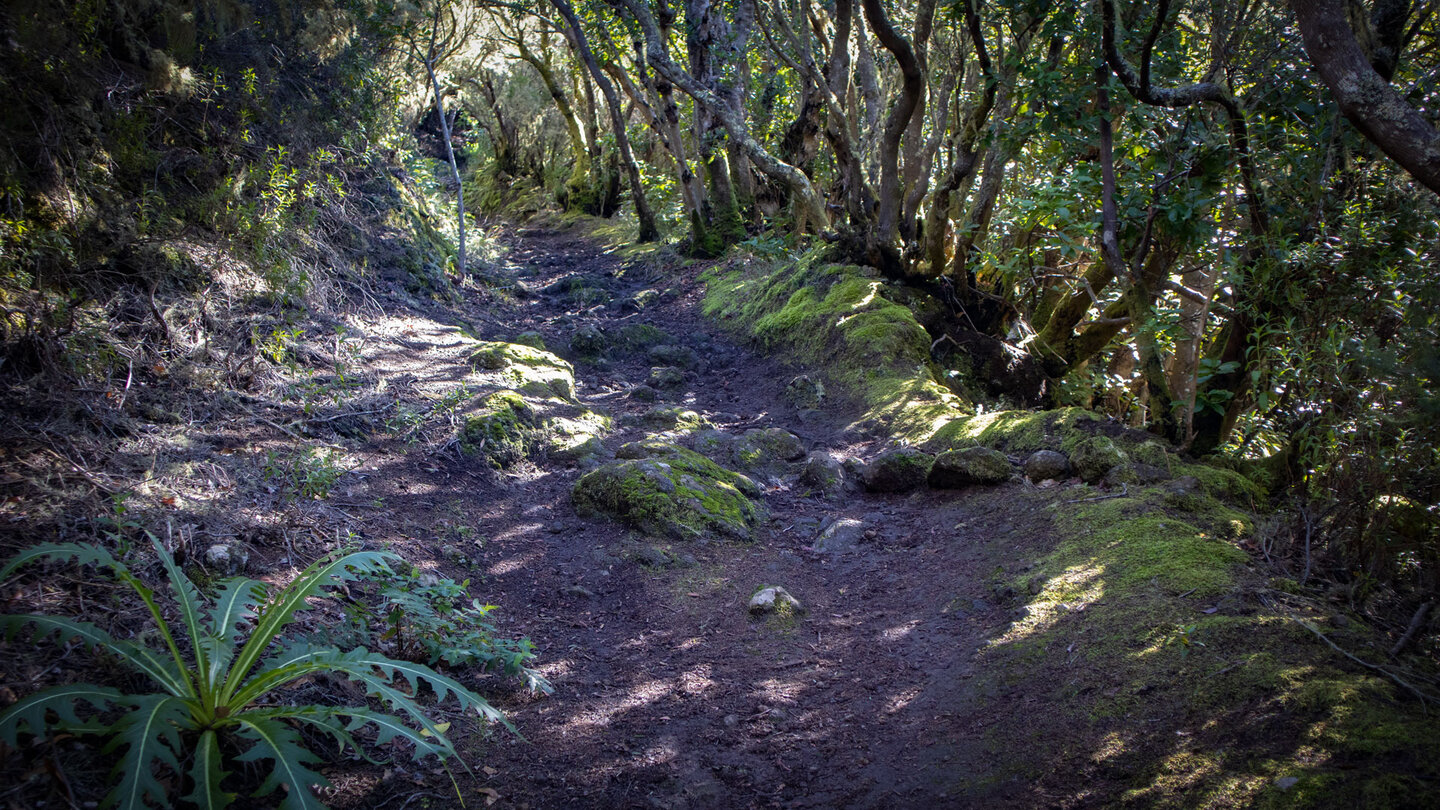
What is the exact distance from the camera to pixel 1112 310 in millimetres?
6484

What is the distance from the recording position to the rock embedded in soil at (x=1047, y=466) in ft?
16.9

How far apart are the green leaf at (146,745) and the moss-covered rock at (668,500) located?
9.86 ft

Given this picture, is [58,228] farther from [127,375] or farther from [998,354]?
[998,354]

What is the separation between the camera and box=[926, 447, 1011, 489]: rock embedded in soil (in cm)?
537

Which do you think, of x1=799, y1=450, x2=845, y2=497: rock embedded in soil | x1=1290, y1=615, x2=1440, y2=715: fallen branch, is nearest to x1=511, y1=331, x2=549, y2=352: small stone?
x1=799, y1=450, x2=845, y2=497: rock embedded in soil

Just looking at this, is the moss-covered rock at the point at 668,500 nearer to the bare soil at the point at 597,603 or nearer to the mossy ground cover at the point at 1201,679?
the bare soil at the point at 597,603

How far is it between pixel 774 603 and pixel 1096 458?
2462 mm

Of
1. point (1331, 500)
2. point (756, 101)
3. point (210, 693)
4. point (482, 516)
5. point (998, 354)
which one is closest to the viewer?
point (210, 693)

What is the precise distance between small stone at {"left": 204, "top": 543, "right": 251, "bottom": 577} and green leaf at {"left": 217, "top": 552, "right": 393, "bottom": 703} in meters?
0.40

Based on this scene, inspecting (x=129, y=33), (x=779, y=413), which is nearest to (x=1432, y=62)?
(x=779, y=413)

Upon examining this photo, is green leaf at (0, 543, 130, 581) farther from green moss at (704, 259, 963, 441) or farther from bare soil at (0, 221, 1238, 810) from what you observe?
green moss at (704, 259, 963, 441)

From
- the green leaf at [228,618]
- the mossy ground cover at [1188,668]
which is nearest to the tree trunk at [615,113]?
the mossy ground cover at [1188,668]

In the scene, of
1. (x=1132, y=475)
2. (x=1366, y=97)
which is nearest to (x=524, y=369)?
(x=1132, y=475)

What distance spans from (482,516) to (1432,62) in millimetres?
6405
